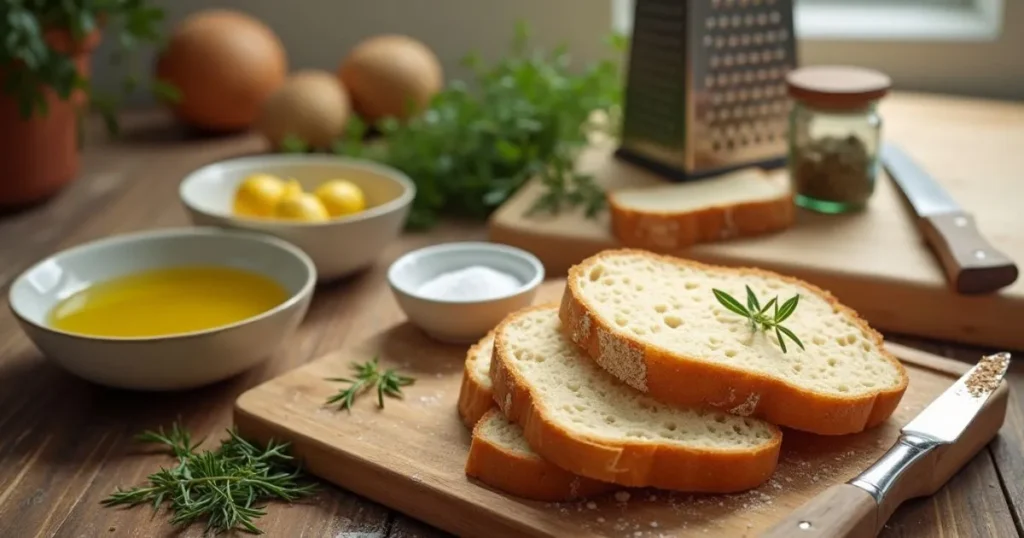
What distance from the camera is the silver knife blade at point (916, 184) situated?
182 centimetres

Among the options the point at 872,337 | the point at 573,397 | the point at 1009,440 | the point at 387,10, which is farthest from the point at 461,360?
the point at 387,10

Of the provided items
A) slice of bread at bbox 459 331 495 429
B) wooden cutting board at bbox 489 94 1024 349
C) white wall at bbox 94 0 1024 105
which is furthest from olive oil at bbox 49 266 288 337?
white wall at bbox 94 0 1024 105

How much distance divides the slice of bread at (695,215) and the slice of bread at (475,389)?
500mm

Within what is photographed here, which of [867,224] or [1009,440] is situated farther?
[867,224]

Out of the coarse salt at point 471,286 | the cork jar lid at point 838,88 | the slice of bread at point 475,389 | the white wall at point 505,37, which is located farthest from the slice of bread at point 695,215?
the white wall at point 505,37

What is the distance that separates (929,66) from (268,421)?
2.02 meters

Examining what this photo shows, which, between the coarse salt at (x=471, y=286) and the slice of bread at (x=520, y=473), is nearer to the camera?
the slice of bread at (x=520, y=473)

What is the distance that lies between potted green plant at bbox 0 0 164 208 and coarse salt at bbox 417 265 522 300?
94 centimetres

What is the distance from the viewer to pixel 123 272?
171 cm

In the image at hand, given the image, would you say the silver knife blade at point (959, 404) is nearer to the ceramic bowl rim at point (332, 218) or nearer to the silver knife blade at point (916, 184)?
the silver knife blade at point (916, 184)

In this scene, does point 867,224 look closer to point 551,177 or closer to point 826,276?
point 826,276

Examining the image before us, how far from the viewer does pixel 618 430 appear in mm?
1191

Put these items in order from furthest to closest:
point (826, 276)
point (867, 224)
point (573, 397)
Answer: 1. point (867, 224)
2. point (826, 276)
3. point (573, 397)

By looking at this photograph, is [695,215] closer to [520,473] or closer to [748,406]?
[748,406]
